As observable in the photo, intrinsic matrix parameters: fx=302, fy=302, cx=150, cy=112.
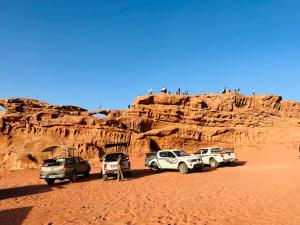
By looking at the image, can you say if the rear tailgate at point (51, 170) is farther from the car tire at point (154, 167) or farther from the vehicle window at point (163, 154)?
the vehicle window at point (163, 154)

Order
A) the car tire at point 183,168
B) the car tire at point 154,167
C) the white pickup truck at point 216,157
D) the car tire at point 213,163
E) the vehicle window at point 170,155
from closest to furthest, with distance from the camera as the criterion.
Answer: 1. the car tire at point 183,168
2. the vehicle window at point 170,155
3. the car tire at point 154,167
4. the white pickup truck at point 216,157
5. the car tire at point 213,163

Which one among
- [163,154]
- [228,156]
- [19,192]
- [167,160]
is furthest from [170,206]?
[228,156]

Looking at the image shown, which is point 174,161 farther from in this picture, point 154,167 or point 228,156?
point 228,156

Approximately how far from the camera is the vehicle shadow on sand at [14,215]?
372 inches

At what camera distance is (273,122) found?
154ft

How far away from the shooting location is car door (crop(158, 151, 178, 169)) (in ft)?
74.0

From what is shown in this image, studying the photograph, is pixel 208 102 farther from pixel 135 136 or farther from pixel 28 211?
pixel 28 211

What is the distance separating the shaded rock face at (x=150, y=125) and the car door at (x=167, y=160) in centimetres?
1440

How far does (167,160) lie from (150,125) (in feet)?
67.6

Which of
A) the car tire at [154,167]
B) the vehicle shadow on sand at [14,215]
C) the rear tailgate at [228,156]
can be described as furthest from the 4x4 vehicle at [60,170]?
the rear tailgate at [228,156]

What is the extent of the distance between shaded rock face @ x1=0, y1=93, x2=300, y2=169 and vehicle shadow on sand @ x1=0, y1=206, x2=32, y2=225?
22034 millimetres

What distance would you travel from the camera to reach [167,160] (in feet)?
75.4

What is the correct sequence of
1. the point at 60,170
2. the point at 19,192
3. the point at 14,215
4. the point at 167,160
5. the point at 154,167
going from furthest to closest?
the point at 154,167, the point at 167,160, the point at 60,170, the point at 19,192, the point at 14,215

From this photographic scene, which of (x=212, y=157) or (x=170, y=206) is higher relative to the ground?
(x=212, y=157)
